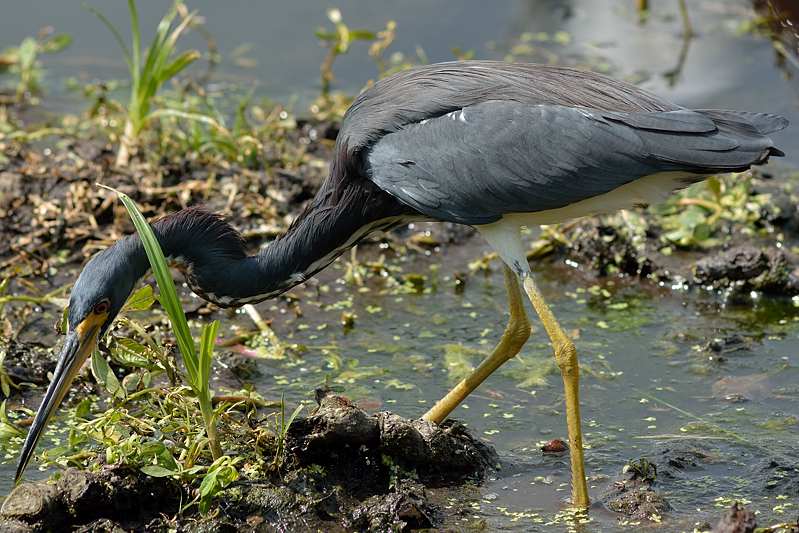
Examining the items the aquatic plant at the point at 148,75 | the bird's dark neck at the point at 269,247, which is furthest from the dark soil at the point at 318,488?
the aquatic plant at the point at 148,75

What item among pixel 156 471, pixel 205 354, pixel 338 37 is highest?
pixel 338 37

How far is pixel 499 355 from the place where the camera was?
6492 millimetres

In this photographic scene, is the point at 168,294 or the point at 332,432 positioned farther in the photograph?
the point at 332,432

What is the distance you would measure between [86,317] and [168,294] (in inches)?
24.4

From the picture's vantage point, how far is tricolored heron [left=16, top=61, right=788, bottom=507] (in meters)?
5.80

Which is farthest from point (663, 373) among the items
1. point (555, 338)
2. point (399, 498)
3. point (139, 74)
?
point (139, 74)

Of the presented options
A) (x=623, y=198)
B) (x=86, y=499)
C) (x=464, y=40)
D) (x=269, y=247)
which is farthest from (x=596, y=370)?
(x=464, y=40)

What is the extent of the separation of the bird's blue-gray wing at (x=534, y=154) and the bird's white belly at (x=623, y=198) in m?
0.16

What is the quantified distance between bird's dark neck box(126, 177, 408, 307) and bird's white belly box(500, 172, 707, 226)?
2.18 ft

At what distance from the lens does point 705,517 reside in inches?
214

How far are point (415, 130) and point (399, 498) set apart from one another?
5.95 feet

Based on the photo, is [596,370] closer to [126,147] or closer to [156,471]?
[156,471]

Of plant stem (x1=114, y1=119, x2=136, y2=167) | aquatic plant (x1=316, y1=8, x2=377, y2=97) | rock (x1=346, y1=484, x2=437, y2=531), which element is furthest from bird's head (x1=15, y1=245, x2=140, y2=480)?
aquatic plant (x1=316, y1=8, x2=377, y2=97)

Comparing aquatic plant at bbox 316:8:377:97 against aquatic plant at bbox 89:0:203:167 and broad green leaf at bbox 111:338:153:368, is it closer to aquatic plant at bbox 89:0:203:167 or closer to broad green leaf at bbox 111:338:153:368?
aquatic plant at bbox 89:0:203:167
